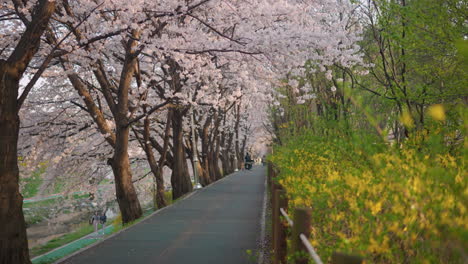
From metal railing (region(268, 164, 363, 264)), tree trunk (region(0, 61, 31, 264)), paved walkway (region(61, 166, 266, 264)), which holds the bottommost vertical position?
paved walkway (region(61, 166, 266, 264))

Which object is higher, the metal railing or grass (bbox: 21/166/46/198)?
grass (bbox: 21/166/46/198)

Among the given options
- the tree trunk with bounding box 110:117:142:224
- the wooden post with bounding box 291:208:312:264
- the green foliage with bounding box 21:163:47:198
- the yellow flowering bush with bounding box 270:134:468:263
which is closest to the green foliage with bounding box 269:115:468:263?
the yellow flowering bush with bounding box 270:134:468:263

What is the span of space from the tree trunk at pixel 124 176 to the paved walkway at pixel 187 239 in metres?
1.51

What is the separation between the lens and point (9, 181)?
30.3 ft

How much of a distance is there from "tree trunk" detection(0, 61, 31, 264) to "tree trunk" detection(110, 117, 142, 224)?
7378 millimetres

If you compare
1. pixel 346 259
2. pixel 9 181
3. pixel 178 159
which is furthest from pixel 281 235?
pixel 178 159

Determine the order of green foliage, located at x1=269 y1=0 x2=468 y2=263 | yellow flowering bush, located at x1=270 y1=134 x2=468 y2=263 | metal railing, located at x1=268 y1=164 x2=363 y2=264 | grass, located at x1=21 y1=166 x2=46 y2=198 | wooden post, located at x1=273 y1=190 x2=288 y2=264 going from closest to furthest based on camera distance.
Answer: metal railing, located at x1=268 y1=164 x2=363 y2=264 < yellow flowering bush, located at x1=270 y1=134 x2=468 y2=263 < green foliage, located at x1=269 y1=0 x2=468 y2=263 < wooden post, located at x1=273 y1=190 x2=288 y2=264 < grass, located at x1=21 y1=166 x2=46 y2=198

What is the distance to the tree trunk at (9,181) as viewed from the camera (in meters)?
9.12

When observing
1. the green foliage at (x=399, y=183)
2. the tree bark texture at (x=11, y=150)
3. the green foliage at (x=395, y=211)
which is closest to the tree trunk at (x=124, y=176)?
the green foliage at (x=399, y=183)

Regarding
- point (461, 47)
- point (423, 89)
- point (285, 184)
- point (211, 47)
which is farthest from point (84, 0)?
point (461, 47)

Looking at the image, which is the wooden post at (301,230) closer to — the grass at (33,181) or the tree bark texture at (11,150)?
the tree bark texture at (11,150)

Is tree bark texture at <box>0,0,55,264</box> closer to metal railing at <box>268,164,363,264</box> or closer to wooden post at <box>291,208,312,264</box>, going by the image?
metal railing at <box>268,164,363,264</box>

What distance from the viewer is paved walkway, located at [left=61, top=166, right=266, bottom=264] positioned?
914 centimetres

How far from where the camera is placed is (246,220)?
13.5 m
